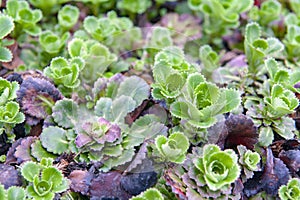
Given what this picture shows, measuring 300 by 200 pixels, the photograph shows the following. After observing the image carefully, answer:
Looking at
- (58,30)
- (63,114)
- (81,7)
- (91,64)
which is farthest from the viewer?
(81,7)

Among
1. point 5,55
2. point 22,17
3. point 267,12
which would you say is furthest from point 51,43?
point 267,12

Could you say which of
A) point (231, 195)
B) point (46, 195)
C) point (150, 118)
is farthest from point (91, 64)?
point (231, 195)

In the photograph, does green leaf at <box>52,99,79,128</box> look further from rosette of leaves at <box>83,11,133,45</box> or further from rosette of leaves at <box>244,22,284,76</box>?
rosette of leaves at <box>244,22,284,76</box>

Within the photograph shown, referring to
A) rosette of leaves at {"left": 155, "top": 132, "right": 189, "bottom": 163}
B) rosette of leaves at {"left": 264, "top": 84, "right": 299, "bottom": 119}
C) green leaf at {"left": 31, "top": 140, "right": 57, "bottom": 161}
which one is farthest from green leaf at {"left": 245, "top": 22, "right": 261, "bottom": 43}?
green leaf at {"left": 31, "top": 140, "right": 57, "bottom": 161}

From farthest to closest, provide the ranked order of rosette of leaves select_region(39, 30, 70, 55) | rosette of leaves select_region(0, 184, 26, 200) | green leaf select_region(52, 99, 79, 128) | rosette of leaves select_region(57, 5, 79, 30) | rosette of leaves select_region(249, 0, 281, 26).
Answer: rosette of leaves select_region(249, 0, 281, 26)
rosette of leaves select_region(57, 5, 79, 30)
rosette of leaves select_region(39, 30, 70, 55)
green leaf select_region(52, 99, 79, 128)
rosette of leaves select_region(0, 184, 26, 200)

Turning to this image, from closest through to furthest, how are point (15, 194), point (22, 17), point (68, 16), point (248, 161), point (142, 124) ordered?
1. point (15, 194)
2. point (248, 161)
3. point (142, 124)
4. point (22, 17)
5. point (68, 16)

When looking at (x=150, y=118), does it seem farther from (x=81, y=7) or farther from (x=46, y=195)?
(x=81, y=7)

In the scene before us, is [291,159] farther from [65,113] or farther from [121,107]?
[65,113]
